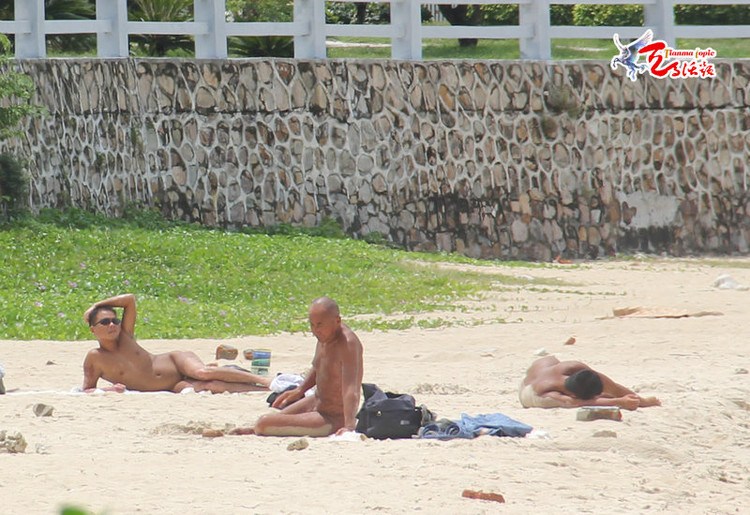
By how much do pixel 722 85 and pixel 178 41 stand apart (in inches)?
306

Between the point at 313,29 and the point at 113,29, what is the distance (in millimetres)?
2520

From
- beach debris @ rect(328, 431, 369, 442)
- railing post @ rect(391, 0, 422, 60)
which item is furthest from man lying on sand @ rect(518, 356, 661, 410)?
railing post @ rect(391, 0, 422, 60)

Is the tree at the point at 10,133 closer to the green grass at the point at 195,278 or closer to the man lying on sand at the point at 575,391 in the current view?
the green grass at the point at 195,278

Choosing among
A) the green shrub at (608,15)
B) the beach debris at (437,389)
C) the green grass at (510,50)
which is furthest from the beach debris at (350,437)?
the green shrub at (608,15)

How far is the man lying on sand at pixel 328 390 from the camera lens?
7590 mm

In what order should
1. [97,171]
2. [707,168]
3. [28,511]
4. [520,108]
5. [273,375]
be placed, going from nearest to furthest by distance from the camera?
[28,511] → [273,375] → [97,171] → [520,108] → [707,168]

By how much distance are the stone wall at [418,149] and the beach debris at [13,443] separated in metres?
10.3

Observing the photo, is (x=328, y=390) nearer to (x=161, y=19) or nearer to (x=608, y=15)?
(x=161, y=19)

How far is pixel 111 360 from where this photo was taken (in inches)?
361

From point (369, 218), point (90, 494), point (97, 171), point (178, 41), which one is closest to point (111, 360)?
point (90, 494)

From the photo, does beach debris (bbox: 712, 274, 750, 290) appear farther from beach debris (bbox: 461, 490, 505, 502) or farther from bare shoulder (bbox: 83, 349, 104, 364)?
beach debris (bbox: 461, 490, 505, 502)

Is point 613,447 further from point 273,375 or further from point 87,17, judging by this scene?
point 87,17

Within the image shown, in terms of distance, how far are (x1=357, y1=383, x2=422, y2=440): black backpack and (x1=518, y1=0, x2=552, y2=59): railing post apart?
12.9 m

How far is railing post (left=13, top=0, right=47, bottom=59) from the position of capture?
16.6 m
